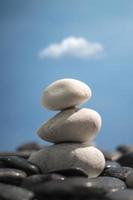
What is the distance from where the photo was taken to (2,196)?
429cm

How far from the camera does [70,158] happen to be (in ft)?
18.2

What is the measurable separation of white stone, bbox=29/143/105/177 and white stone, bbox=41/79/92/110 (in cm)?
49

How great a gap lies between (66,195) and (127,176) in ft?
4.26

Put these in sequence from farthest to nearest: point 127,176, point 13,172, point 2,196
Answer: point 127,176 < point 13,172 < point 2,196

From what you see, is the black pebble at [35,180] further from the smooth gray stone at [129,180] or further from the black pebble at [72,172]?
the smooth gray stone at [129,180]

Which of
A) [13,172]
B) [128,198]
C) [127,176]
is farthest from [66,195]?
[127,176]

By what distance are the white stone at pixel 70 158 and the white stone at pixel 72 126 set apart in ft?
0.34

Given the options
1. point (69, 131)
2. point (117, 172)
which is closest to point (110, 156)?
point (117, 172)

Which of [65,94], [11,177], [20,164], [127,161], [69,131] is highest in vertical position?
[127,161]

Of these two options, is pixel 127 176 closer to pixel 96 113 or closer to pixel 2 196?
pixel 96 113

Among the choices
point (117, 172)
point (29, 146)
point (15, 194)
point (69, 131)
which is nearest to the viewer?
point (15, 194)

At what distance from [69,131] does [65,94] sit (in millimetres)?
440

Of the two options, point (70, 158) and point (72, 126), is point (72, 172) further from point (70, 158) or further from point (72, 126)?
point (72, 126)

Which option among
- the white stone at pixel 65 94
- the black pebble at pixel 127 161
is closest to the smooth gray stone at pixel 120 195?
the white stone at pixel 65 94
